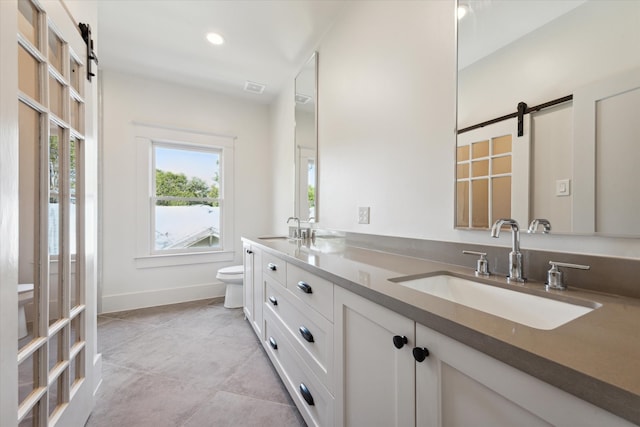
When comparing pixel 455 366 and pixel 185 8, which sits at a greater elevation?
pixel 185 8

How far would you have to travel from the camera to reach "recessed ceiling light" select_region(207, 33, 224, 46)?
2299 millimetres

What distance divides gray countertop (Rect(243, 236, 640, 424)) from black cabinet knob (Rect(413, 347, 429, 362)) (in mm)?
63

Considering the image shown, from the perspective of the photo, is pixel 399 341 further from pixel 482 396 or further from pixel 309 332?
pixel 309 332

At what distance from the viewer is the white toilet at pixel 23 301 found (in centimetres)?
89

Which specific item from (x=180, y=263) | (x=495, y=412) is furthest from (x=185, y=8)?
(x=495, y=412)

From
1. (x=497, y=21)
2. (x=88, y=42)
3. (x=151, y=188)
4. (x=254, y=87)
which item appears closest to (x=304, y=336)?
(x=497, y=21)

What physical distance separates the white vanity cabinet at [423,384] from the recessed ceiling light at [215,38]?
7.99 ft

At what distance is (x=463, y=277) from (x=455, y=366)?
1.74 feet

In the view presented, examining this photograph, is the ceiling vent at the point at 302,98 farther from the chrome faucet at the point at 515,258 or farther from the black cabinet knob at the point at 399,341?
the black cabinet knob at the point at 399,341

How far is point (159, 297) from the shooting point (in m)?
3.09

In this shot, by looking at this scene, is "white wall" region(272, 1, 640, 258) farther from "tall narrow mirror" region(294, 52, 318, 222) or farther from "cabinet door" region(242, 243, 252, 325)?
"cabinet door" region(242, 243, 252, 325)

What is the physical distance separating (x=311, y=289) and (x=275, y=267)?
53cm

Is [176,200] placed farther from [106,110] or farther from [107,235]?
[106,110]

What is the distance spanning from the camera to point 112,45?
95.7 inches
